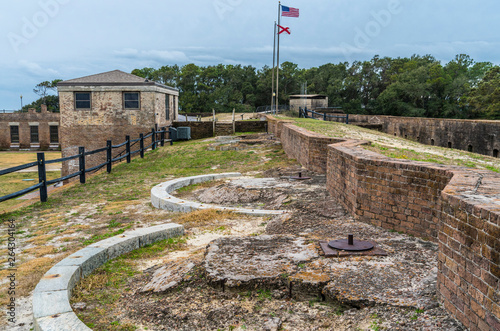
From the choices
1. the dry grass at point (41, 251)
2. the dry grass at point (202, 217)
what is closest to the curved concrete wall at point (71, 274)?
the dry grass at point (202, 217)

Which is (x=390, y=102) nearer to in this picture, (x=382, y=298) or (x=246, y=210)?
(x=246, y=210)

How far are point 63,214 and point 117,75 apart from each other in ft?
56.8

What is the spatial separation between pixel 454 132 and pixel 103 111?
769 inches

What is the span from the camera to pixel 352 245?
4797 millimetres

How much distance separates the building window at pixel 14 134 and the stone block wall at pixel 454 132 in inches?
1501

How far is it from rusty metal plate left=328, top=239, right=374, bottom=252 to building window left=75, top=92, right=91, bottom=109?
68.9ft

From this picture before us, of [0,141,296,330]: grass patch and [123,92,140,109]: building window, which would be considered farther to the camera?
[123,92,140,109]: building window

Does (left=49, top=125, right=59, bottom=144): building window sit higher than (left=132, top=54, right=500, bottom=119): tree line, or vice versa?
(left=132, top=54, right=500, bottom=119): tree line

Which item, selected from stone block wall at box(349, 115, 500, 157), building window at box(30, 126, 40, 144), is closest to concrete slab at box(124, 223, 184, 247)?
stone block wall at box(349, 115, 500, 157)

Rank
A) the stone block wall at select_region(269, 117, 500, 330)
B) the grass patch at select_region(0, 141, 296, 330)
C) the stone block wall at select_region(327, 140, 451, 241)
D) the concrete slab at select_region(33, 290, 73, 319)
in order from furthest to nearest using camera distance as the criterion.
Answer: the grass patch at select_region(0, 141, 296, 330) → the stone block wall at select_region(327, 140, 451, 241) → the concrete slab at select_region(33, 290, 73, 319) → the stone block wall at select_region(269, 117, 500, 330)

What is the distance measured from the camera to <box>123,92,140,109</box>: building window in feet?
75.8

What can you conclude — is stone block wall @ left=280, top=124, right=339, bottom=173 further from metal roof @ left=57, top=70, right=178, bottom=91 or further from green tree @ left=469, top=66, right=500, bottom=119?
green tree @ left=469, top=66, right=500, bottom=119

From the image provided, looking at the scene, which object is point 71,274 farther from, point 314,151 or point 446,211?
point 314,151

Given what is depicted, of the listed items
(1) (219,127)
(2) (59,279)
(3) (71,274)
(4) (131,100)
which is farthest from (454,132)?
(2) (59,279)
